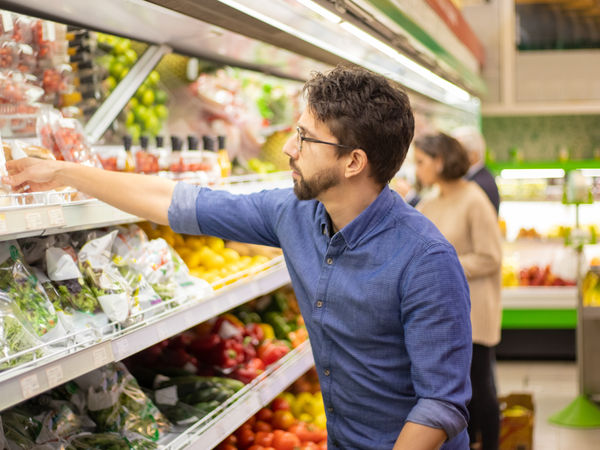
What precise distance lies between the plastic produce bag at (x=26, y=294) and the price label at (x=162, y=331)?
0.92ft

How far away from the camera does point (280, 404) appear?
3193 mm

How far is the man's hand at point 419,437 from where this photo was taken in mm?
1585

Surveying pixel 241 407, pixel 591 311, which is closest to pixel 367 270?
pixel 241 407

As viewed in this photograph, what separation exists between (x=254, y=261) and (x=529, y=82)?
5.45m

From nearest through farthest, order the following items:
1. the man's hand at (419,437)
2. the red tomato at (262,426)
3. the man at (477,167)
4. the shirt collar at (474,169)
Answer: the man's hand at (419,437) < the red tomato at (262,426) < the man at (477,167) < the shirt collar at (474,169)

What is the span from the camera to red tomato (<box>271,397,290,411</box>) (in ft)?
10.4

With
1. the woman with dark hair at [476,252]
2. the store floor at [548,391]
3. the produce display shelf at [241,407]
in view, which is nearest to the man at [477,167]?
the woman with dark hair at [476,252]

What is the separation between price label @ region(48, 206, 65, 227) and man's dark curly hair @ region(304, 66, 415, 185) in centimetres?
62

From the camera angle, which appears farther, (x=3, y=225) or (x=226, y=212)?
(x=226, y=212)

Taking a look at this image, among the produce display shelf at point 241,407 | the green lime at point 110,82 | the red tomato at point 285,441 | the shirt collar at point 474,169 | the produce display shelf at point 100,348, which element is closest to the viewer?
the produce display shelf at point 100,348

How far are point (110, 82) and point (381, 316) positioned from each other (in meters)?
1.59

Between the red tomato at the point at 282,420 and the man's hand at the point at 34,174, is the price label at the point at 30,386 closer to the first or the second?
the man's hand at the point at 34,174

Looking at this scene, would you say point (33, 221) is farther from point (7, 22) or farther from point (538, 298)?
point (538, 298)

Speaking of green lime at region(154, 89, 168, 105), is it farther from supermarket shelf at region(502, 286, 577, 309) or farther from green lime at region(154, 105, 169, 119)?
supermarket shelf at region(502, 286, 577, 309)
